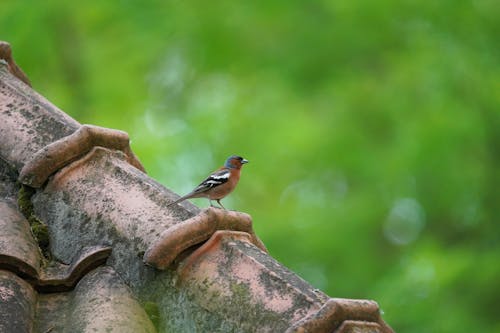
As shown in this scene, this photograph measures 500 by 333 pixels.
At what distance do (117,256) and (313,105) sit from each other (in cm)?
1184

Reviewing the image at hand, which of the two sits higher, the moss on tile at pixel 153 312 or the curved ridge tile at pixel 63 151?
the curved ridge tile at pixel 63 151

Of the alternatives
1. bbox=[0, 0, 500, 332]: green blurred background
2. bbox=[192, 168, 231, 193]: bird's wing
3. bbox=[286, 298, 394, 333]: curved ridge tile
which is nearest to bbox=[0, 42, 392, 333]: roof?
bbox=[286, 298, 394, 333]: curved ridge tile

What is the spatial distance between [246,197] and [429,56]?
3.83 m

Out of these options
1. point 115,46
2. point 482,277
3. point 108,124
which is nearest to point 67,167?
point 482,277

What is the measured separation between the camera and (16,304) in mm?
3275

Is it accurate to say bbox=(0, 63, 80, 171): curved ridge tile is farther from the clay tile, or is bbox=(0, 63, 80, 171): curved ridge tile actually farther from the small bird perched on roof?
the small bird perched on roof

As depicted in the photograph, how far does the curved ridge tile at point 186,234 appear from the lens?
343 centimetres

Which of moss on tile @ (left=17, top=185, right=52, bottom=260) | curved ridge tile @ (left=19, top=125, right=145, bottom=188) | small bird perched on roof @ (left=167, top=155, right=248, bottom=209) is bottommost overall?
moss on tile @ (left=17, top=185, right=52, bottom=260)

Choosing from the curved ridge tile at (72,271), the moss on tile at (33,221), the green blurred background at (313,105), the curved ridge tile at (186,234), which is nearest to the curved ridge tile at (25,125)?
the moss on tile at (33,221)

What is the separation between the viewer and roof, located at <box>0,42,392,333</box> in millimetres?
3174

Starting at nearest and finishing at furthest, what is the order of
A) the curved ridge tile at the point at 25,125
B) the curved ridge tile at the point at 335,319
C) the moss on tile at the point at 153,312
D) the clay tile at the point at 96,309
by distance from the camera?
the curved ridge tile at the point at 335,319 → the clay tile at the point at 96,309 → the moss on tile at the point at 153,312 → the curved ridge tile at the point at 25,125

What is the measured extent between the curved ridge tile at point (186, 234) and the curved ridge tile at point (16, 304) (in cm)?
44

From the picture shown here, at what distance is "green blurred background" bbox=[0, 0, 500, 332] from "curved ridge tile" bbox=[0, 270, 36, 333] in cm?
887

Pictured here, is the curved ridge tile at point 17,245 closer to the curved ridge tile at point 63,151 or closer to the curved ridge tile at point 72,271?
the curved ridge tile at point 72,271
